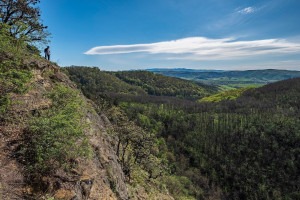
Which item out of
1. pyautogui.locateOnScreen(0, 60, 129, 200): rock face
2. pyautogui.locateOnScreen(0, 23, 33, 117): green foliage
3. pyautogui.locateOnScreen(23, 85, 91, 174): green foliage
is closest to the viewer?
pyautogui.locateOnScreen(0, 60, 129, 200): rock face

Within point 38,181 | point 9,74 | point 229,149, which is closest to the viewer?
point 38,181

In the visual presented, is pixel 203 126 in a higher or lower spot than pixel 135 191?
lower

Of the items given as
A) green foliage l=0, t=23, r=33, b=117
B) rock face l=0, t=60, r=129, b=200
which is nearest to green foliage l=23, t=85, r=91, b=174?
rock face l=0, t=60, r=129, b=200

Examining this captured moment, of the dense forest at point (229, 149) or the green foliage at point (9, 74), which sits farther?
the dense forest at point (229, 149)

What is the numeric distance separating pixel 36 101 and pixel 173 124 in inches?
4012

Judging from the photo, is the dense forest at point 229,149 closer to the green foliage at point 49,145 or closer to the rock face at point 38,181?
the rock face at point 38,181

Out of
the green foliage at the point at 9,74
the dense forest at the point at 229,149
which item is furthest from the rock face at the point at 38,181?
the dense forest at the point at 229,149

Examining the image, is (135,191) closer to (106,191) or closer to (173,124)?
(106,191)

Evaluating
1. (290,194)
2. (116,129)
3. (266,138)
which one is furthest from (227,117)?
(116,129)

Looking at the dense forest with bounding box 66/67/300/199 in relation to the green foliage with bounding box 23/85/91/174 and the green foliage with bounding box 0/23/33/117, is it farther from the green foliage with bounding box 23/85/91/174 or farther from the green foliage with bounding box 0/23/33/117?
the green foliage with bounding box 0/23/33/117

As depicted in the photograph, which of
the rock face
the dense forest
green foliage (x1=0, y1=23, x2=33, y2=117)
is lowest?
the dense forest

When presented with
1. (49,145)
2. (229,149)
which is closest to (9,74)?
(49,145)

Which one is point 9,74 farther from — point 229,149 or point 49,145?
point 229,149

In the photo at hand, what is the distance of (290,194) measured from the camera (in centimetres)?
6525
